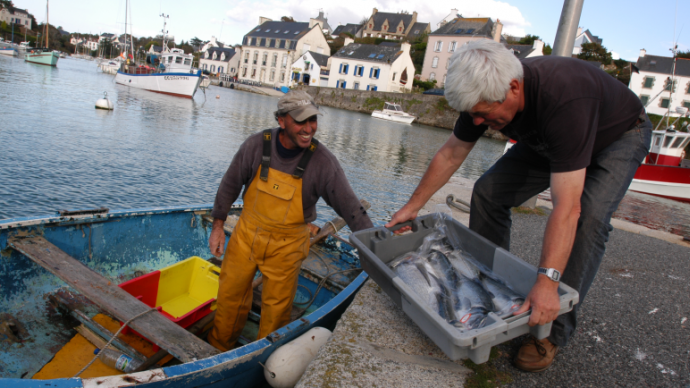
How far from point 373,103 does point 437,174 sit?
160 feet

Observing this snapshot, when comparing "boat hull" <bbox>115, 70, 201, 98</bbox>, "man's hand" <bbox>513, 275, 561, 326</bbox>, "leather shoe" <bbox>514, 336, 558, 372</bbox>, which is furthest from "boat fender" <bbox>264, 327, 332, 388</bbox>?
"boat hull" <bbox>115, 70, 201, 98</bbox>

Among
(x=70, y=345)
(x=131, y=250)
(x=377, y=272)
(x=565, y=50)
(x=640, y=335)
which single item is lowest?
(x=70, y=345)

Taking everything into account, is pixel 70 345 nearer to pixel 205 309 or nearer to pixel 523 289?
pixel 205 309

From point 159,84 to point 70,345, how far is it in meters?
37.1

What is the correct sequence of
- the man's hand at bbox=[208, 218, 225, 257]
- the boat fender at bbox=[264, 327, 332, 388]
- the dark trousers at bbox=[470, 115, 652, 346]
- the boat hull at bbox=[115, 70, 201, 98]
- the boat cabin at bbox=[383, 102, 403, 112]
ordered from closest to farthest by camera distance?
the dark trousers at bbox=[470, 115, 652, 346] → the boat fender at bbox=[264, 327, 332, 388] → the man's hand at bbox=[208, 218, 225, 257] → the boat hull at bbox=[115, 70, 201, 98] → the boat cabin at bbox=[383, 102, 403, 112]

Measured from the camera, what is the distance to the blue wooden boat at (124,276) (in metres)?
2.57

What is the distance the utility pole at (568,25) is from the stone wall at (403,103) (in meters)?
36.7

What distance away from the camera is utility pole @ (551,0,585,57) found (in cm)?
624

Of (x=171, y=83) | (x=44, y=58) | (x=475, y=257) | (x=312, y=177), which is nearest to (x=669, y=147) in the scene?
(x=475, y=257)

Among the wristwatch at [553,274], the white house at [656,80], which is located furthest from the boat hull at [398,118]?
the wristwatch at [553,274]

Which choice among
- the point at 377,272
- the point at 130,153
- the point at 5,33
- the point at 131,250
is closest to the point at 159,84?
the point at 130,153

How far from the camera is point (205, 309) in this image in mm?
3941

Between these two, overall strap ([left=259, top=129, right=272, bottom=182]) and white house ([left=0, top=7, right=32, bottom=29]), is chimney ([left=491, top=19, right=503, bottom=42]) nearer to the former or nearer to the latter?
overall strap ([left=259, top=129, right=272, bottom=182])

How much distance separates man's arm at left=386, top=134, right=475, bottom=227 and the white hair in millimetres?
888
